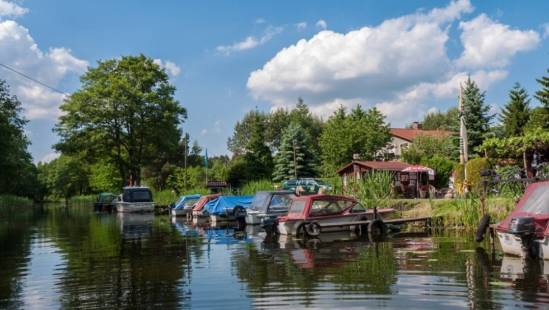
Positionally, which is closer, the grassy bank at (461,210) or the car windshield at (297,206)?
the grassy bank at (461,210)

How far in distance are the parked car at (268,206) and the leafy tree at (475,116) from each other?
1070 inches

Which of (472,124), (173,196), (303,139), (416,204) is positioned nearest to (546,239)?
(416,204)

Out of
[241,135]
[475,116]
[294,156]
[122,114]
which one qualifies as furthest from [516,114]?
[241,135]

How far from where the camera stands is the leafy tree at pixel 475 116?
48.2 m

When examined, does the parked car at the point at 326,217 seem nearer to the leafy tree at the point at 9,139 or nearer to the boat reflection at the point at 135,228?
the boat reflection at the point at 135,228

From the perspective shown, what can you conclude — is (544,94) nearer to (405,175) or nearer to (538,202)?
(405,175)

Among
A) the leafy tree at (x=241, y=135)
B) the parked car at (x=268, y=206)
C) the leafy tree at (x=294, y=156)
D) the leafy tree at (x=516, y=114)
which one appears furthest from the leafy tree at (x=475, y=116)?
the leafy tree at (x=241, y=135)

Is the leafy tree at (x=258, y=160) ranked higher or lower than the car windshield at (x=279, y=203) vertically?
higher

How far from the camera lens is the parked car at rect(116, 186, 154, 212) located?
48.8 meters

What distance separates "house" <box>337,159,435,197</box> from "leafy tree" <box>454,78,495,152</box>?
6813 mm

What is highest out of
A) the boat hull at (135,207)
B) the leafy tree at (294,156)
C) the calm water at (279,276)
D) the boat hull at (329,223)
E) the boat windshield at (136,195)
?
the leafy tree at (294,156)

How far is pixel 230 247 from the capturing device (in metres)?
18.5

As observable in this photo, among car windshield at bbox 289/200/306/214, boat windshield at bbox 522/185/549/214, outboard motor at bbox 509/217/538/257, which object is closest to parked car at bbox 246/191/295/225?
car windshield at bbox 289/200/306/214

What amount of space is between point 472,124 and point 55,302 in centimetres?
4391
